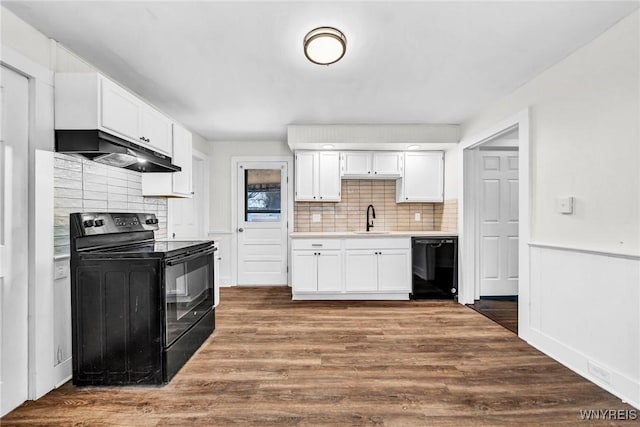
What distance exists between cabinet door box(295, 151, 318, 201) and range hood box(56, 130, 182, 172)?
209 cm

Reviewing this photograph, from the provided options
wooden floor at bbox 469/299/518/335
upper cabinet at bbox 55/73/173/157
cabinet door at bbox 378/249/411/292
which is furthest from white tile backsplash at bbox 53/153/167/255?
wooden floor at bbox 469/299/518/335

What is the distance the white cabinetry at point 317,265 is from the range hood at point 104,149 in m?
2.04

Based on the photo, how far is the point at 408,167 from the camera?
4.50 m

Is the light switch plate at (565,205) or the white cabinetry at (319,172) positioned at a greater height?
the white cabinetry at (319,172)

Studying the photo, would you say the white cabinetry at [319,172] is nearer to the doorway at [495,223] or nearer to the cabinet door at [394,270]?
the cabinet door at [394,270]

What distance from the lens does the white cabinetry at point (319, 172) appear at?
14.6 feet

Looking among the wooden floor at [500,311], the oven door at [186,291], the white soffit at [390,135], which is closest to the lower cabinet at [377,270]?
the wooden floor at [500,311]

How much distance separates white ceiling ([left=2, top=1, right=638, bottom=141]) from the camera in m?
1.78

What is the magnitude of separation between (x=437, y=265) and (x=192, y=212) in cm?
346

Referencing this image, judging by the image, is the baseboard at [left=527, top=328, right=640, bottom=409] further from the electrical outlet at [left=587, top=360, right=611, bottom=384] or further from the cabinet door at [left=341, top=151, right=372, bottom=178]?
the cabinet door at [left=341, top=151, right=372, bottom=178]

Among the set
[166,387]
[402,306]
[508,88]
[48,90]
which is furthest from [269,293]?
[508,88]

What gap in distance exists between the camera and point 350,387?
6.61 feet

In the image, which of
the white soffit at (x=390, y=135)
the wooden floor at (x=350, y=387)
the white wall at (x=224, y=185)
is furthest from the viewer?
the white wall at (x=224, y=185)

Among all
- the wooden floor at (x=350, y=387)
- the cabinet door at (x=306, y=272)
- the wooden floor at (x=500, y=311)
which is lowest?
the wooden floor at (x=500, y=311)
